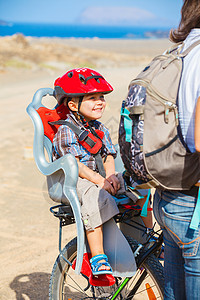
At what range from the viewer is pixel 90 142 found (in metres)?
2.74

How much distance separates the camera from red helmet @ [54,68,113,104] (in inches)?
106

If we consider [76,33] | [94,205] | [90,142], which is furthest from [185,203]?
[76,33]

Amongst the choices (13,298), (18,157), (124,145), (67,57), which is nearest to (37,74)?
(67,57)

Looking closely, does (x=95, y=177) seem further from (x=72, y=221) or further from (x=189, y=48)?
(x=189, y=48)

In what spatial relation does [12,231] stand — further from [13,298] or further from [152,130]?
[152,130]

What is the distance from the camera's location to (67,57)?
2866cm

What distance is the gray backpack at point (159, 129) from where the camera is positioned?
1814 mm

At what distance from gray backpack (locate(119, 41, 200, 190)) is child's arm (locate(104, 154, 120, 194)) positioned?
2.64 feet

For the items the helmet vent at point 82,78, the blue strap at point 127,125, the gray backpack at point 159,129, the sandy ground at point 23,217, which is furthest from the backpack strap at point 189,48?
the sandy ground at point 23,217

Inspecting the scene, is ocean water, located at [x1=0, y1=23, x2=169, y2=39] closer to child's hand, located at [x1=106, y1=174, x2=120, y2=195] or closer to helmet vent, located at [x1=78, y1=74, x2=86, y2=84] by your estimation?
helmet vent, located at [x1=78, y1=74, x2=86, y2=84]

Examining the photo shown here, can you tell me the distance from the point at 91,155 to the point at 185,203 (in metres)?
0.97

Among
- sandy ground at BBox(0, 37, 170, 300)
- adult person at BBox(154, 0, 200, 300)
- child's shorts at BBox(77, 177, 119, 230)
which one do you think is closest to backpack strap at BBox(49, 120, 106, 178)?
child's shorts at BBox(77, 177, 119, 230)

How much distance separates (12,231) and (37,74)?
17215mm

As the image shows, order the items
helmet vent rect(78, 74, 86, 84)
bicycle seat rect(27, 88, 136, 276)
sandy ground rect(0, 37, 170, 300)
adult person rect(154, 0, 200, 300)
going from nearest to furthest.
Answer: adult person rect(154, 0, 200, 300) < bicycle seat rect(27, 88, 136, 276) < helmet vent rect(78, 74, 86, 84) < sandy ground rect(0, 37, 170, 300)
